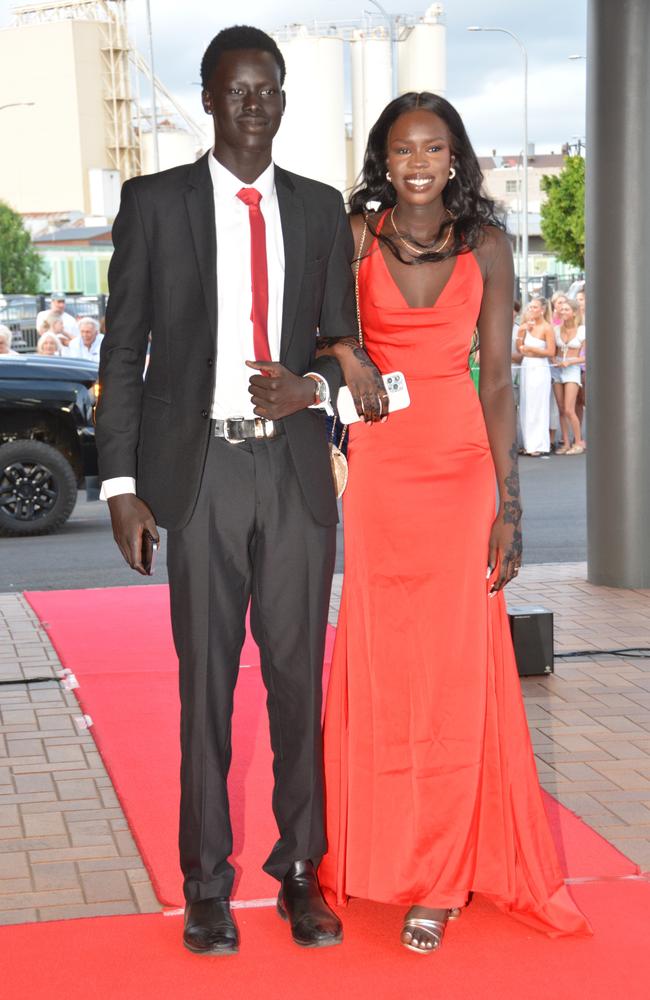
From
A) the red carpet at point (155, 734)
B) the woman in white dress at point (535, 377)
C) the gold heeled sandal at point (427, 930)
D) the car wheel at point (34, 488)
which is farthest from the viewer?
the woman in white dress at point (535, 377)

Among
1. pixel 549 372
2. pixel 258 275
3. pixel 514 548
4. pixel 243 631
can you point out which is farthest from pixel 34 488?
pixel 258 275

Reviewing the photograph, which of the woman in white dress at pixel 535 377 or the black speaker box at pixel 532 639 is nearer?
the black speaker box at pixel 532 639

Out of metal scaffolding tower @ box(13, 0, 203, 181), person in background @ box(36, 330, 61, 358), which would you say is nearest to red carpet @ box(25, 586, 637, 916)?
person in background @ box(36, 330, 61, 358)

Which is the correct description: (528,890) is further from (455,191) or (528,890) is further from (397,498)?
(455,191)

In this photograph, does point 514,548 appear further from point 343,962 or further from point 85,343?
point 85,343

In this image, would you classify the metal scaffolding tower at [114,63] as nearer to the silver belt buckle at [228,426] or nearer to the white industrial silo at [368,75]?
the white industrial silo at [368,75]

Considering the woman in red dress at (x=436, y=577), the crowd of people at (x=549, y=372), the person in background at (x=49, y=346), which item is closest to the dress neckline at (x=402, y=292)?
the woman in red dress at (x=436, y=577)

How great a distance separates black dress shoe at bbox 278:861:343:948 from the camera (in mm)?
3285

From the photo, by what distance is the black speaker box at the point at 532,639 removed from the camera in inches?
234

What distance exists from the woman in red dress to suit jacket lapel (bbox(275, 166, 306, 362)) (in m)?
0.27

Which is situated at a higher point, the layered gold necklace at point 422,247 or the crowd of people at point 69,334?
the layered gold necklace at point 422,247

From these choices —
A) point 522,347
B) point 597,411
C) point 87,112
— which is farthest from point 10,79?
point 597,411

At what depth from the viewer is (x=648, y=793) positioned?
14.8 feet

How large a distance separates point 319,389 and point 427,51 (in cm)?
8417
